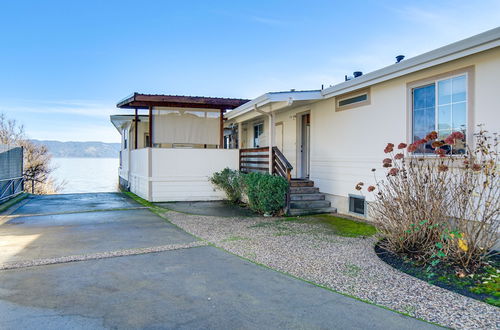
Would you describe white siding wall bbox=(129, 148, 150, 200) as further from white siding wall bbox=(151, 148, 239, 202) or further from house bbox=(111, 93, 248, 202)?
white siding wall bbox=(151, 148, 239, 202)

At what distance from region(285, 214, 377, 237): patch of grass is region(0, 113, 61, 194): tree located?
2212 centimetres

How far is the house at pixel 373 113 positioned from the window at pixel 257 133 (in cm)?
166

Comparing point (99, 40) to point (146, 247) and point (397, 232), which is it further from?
point (397, 232)

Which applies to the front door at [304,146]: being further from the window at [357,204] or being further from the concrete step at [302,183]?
the window at [357,204]

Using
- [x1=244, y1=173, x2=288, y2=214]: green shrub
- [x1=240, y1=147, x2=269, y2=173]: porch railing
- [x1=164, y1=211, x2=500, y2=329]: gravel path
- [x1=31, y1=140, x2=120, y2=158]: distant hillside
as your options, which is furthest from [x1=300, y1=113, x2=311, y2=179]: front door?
[x1=31, y1=140, x2=120, y2=158]: distant hillside

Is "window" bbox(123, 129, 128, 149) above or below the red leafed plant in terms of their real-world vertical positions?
above

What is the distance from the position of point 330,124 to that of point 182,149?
5.30 metres

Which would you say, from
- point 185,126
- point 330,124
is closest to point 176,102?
point 185,126

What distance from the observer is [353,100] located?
875cm

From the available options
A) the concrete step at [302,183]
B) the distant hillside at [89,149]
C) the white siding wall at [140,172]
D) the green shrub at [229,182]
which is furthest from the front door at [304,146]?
the distant hillside at [89,149]

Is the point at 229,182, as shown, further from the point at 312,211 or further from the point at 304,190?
the point at 312,211

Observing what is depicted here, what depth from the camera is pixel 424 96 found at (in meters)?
6.83

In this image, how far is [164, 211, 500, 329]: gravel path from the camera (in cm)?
331

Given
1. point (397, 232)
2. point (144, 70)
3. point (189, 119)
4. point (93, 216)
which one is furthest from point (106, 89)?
point (397, 232)
